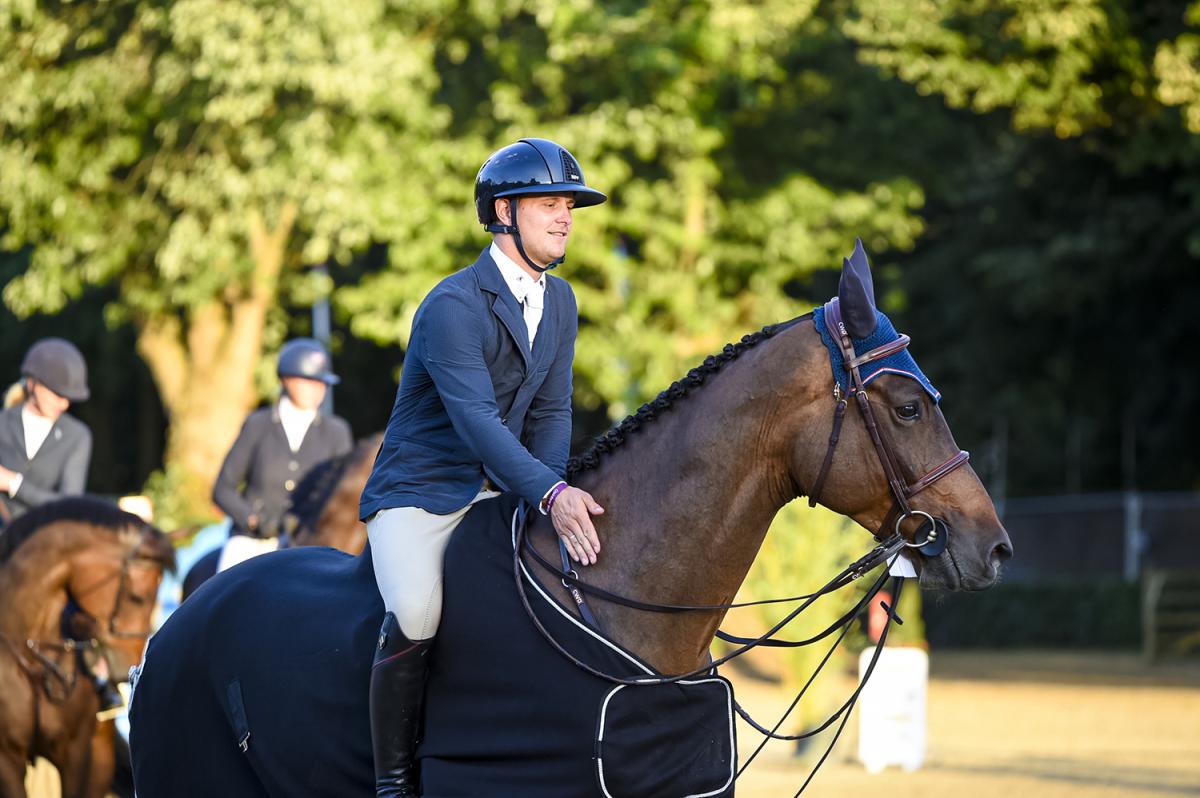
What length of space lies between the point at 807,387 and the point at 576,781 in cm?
133

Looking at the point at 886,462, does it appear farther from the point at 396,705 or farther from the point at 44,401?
the point at 44,401

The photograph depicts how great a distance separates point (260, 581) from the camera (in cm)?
577

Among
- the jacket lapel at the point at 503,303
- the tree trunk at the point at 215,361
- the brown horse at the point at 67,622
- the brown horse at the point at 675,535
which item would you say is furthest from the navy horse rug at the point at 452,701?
the tree trunk at the point at 215,361

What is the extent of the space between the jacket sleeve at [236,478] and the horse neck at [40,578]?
139 centimetres

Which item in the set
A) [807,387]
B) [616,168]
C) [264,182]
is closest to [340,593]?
[807,387]

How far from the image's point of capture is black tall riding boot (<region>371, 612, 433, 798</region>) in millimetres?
4895

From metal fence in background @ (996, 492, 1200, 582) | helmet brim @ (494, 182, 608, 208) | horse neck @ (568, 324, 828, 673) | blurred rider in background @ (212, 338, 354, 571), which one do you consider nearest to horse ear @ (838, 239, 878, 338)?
horse neck @ (568, 324, 828, 673)

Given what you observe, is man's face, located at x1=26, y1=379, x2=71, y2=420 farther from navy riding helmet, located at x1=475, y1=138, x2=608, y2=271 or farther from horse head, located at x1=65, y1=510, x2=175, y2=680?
navy riding helmet, located at x1=475, y1=138, x2=608, y2=271

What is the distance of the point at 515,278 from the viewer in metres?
5.14

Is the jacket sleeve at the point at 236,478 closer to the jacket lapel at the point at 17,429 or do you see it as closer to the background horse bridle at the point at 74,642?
the background horse bridle at the point at 74,642

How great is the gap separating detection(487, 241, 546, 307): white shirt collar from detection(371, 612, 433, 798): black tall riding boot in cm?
108

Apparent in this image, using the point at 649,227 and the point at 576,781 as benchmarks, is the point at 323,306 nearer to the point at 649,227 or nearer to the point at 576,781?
the point at 649,227

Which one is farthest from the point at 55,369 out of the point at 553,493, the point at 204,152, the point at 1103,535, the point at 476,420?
the point at 1103,535

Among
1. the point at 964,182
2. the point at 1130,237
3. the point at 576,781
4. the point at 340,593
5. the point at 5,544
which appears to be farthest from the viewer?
the point at 964,182
